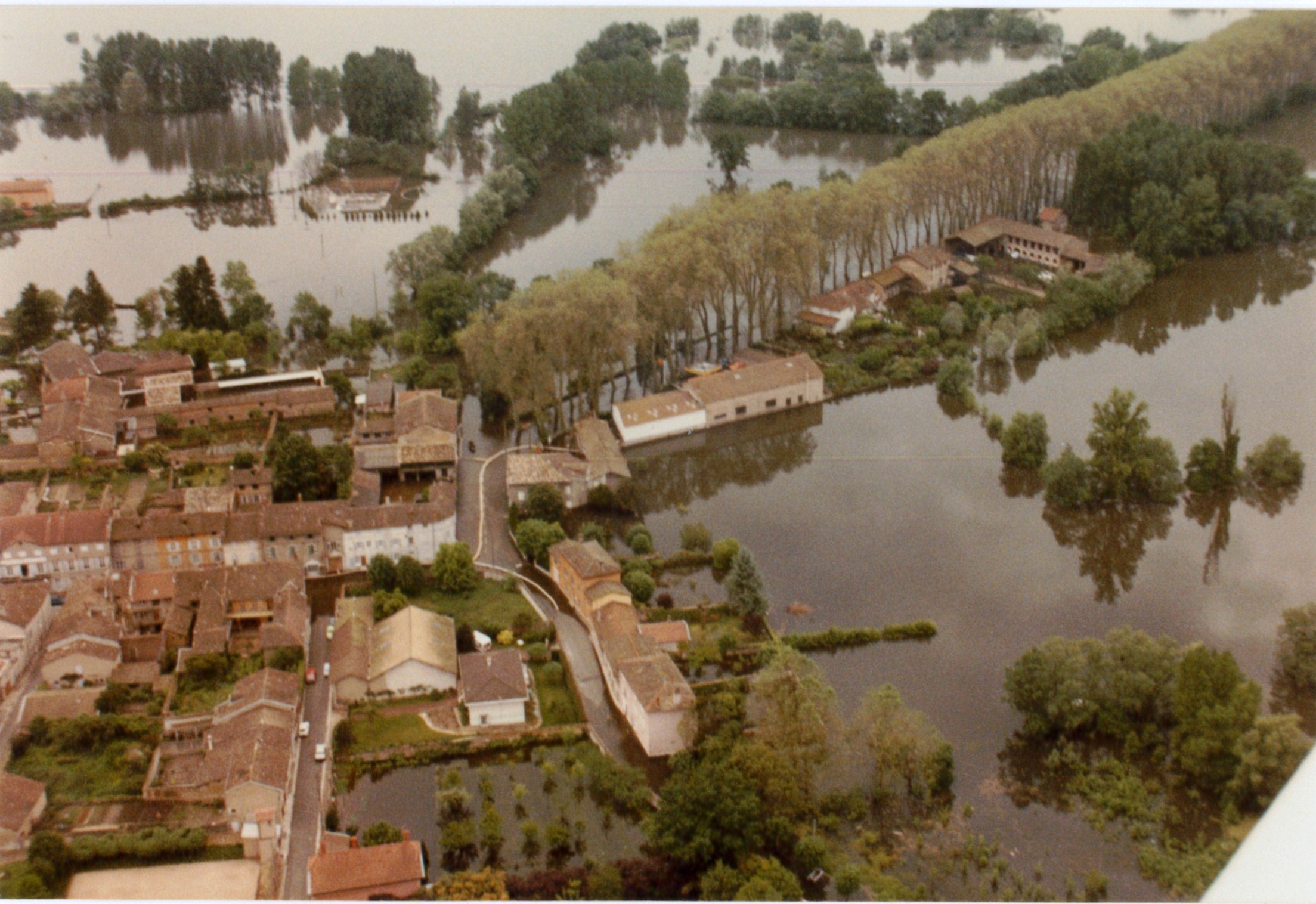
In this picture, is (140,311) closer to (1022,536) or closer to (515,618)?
(515,618)

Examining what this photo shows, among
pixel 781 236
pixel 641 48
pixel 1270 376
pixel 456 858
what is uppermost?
pixel 641 48

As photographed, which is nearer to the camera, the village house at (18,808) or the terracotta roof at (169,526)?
the village house at (18,808)

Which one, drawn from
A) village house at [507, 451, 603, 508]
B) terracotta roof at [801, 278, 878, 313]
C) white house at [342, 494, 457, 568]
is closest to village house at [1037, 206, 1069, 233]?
terracotta roof at [801, 278, 878, 313]

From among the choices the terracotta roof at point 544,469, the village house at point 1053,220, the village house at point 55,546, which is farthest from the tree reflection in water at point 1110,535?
the village house at point 55,546

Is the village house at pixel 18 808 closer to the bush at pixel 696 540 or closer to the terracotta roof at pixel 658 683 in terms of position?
the terracotta roof at pixel 658 683

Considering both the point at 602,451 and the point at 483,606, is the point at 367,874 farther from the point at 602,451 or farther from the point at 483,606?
the point at 602,451

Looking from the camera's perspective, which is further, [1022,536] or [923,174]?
[923,174]

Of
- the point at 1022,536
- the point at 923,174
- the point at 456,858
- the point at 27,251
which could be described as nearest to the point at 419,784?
the point at 456,858
